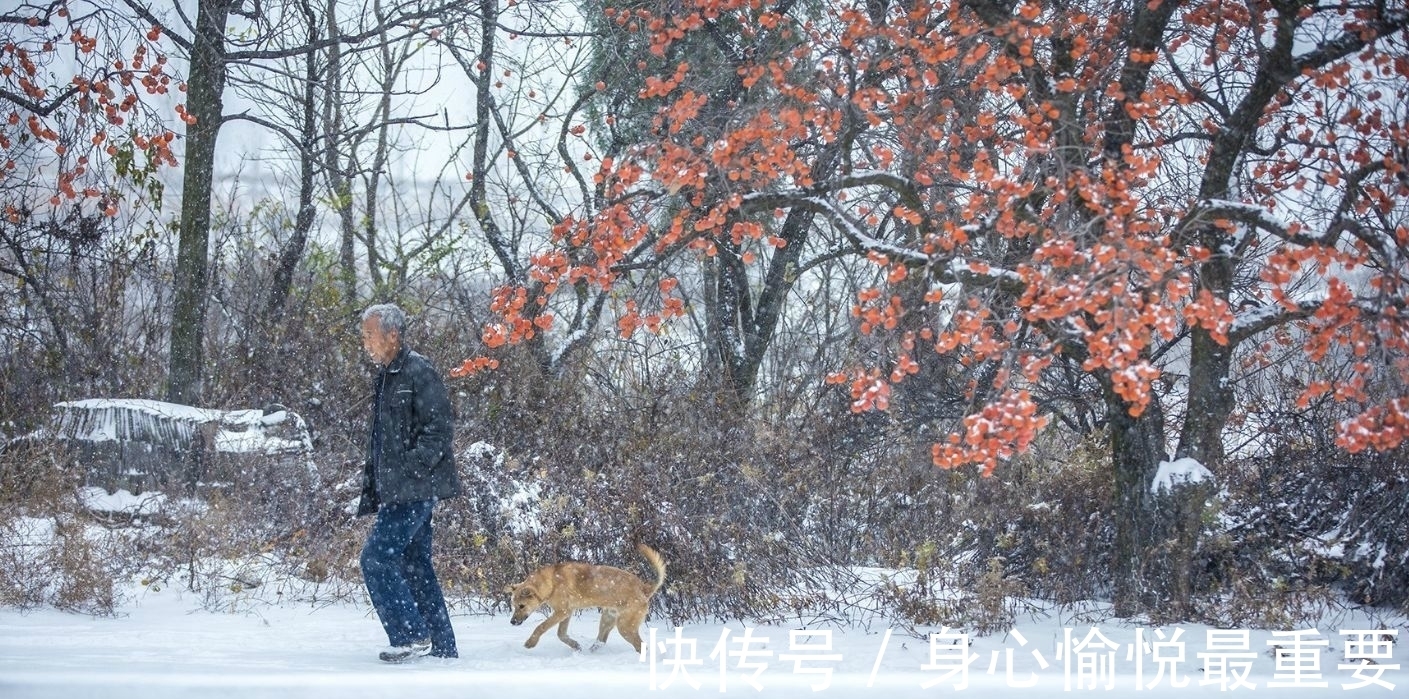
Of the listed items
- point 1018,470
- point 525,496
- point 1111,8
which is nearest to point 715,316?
point 1018,470

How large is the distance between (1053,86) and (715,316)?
560 centimetres

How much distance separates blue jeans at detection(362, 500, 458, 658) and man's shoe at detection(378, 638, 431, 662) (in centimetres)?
2

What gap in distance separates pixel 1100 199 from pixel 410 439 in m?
3.86

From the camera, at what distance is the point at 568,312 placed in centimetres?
1529

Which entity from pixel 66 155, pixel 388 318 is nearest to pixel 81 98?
pixel 66 155

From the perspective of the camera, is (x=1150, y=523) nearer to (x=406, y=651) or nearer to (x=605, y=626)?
(x=605, y=626)

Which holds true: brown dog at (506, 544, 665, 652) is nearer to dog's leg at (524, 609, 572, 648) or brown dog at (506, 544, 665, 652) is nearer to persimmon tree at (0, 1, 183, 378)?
dog's leg at (524, 609, 572, 648)

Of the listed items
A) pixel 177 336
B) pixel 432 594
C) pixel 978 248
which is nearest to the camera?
pixel 432 594

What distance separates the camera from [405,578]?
5.85 m

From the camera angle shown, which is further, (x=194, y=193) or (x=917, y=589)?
(x=194, y=193)

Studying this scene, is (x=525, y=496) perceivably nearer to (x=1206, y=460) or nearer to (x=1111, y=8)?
(x=1206, y=460)

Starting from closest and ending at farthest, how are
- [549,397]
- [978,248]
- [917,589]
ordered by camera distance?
[917,589]
[978,248]
[549,397]

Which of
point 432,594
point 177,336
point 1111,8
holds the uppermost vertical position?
point 1111,8

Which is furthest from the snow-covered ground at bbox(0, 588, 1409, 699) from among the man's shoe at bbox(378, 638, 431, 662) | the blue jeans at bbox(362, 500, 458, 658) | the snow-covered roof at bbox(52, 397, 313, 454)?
the snow-covered roof at bbox(52, 397, 313, 454)
